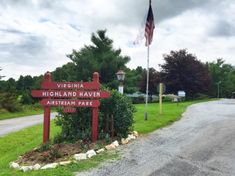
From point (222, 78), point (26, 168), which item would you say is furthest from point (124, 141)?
point (222, 78)

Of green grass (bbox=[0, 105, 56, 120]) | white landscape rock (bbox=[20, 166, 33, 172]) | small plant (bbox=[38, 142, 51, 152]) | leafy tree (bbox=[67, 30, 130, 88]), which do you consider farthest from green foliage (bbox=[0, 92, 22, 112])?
white landscape rock (bbox=[20, 166, 33, 172])

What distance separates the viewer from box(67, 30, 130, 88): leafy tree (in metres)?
49.1

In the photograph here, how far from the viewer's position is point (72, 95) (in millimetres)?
11992

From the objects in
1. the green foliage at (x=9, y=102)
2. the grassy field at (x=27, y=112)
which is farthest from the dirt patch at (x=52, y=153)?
the green foliage at (x=9, y=102)

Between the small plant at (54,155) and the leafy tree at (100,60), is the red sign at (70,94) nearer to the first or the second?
Result: the small plant at (54,155)

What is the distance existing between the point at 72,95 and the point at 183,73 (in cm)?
4422

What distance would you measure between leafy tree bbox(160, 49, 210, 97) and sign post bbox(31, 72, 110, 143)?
43.4 m

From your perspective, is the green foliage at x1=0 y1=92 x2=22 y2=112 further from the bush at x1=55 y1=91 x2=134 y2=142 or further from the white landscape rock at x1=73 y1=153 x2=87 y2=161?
the white landscape rock at x1=73 y1=153 x2=87 y2=161

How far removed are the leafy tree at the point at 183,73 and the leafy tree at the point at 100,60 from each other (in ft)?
22.0

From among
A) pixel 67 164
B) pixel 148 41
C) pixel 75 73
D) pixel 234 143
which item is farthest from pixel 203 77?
pixel 67 164

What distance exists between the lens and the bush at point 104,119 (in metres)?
12.1

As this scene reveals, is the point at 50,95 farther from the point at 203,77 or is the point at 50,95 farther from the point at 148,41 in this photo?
the point at 203,77

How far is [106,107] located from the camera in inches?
492

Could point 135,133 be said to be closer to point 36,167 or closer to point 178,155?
point 178,155
